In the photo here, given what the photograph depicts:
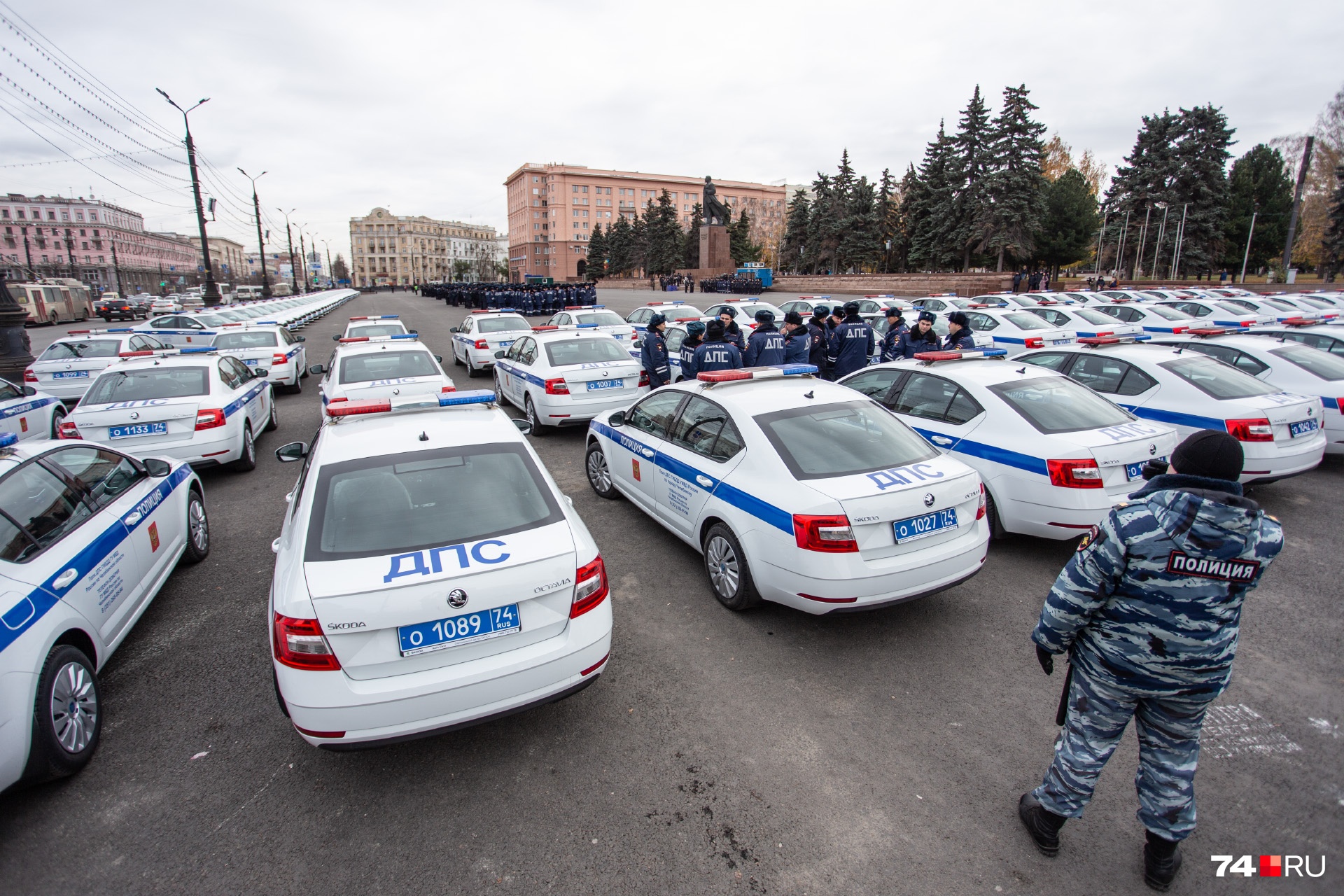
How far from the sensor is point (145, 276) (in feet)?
335

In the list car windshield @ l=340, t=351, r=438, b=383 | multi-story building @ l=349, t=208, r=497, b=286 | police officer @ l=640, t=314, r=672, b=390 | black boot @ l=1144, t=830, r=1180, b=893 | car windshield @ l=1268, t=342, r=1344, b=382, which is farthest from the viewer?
multi-story building @ l=349, t=208, r=497, b=286

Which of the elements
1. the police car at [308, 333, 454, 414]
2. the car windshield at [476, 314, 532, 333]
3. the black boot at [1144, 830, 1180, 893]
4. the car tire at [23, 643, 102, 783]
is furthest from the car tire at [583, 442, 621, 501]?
the car windshield at [476, 314, 532, 333]

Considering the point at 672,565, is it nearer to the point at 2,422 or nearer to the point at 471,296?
the point at 2,422

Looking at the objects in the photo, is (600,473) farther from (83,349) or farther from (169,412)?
(83,349)

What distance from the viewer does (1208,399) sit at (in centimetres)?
614

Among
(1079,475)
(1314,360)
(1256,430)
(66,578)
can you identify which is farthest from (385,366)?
(1314,360)

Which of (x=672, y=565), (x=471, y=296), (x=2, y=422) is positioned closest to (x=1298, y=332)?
(x=672, y=565)

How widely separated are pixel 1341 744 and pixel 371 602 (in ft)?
15.5

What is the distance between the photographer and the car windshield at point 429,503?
296 cm

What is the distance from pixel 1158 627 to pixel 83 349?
667 inches

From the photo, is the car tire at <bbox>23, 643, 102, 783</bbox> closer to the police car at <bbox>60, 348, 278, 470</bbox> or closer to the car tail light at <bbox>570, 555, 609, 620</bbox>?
the car tail light at <bbox>570, 555, 609, 620</bbox>

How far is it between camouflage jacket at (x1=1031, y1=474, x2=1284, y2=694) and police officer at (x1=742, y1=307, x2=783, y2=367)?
655 centimetres

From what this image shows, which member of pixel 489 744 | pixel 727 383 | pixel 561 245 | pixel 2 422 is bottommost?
pixel 489 744

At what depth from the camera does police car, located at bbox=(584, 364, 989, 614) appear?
3775 mm
